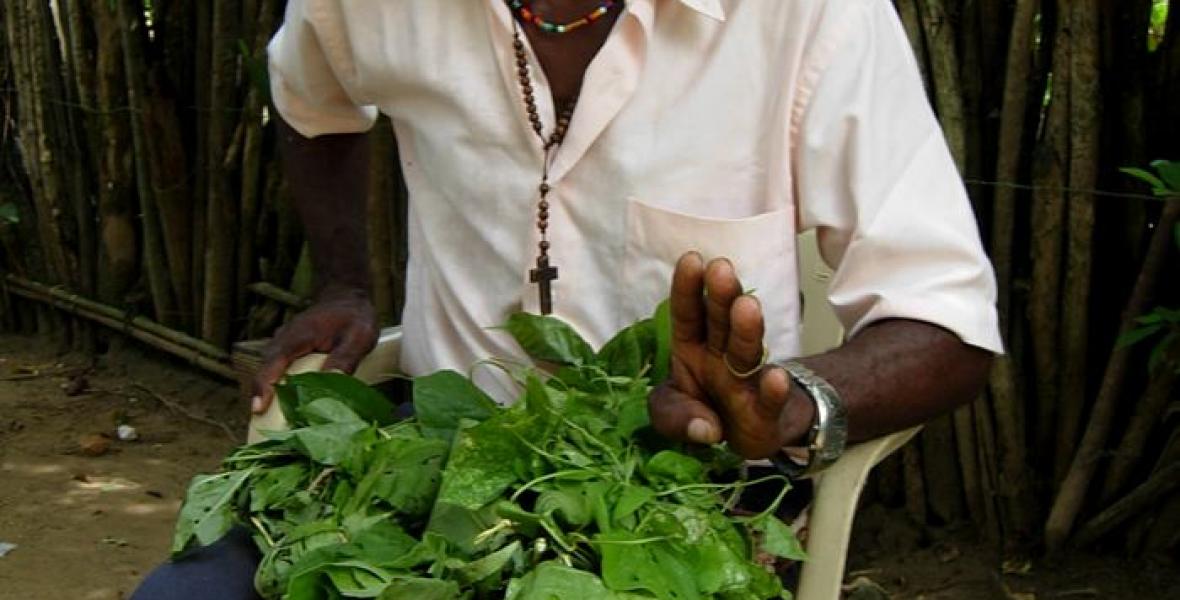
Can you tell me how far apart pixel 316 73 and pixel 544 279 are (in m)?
0.50

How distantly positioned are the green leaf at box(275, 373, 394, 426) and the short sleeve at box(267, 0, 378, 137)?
19.3 inches

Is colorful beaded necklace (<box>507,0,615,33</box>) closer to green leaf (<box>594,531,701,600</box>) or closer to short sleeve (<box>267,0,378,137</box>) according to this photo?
short sleeve (<box>267,0,378,137</box>)

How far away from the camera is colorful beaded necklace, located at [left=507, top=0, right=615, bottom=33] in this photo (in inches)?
68.7

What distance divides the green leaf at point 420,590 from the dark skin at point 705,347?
245mm

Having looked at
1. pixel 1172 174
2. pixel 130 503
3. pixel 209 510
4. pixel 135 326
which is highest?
pixel 1172 174

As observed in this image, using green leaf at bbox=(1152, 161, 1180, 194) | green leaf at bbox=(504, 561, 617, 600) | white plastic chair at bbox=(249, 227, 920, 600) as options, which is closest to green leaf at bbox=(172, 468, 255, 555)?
green leaf at bbox=(504, 561, 617, 600)

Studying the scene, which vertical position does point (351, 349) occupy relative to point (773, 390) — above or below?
below

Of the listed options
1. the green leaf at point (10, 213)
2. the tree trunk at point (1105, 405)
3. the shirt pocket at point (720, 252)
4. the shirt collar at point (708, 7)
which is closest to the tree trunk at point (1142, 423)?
the tree trunk at point (1105, 405)

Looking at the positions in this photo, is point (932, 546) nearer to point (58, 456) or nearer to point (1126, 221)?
point (1126, 221)

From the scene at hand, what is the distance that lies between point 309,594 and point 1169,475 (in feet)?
6.10

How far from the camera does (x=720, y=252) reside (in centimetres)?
169

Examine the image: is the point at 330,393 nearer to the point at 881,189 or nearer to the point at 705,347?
the point at 705,347

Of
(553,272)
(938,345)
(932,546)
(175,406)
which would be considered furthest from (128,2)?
(938,345)

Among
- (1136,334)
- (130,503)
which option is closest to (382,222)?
(130,503)
